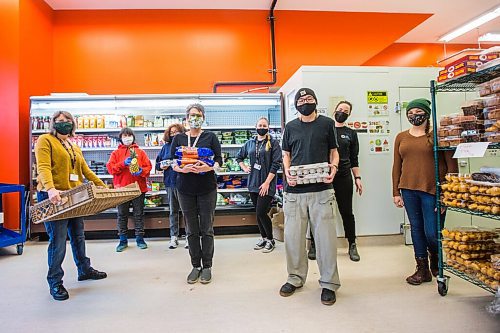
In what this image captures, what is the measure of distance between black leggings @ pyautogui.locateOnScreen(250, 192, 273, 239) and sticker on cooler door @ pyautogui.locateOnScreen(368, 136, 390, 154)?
1522 millimetres

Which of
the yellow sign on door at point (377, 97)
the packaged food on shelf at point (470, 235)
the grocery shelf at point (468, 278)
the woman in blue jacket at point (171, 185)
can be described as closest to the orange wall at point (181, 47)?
the woman in blue jacket at point (171, 185)

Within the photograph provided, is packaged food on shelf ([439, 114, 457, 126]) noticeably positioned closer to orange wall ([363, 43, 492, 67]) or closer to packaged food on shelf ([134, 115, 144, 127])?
packaged food on shelf ([134, 115, 144, 127])

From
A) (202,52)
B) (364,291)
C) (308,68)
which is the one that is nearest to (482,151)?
(364,291)

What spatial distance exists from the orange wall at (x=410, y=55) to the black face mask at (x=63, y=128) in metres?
7.13

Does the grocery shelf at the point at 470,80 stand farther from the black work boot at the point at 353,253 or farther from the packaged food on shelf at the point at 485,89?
the black work boot at the point at 353,253

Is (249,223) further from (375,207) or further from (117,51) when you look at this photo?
(117,51)

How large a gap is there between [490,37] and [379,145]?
6.18m

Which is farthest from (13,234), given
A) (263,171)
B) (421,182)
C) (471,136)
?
(471,136)

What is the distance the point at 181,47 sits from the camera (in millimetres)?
6309

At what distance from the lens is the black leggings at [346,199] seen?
3.84 metres

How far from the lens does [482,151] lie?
2.20 m

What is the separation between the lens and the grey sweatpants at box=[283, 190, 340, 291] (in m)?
2.60

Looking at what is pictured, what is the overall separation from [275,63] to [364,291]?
4751mm

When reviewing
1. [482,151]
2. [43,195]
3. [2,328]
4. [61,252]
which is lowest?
[2,328]
